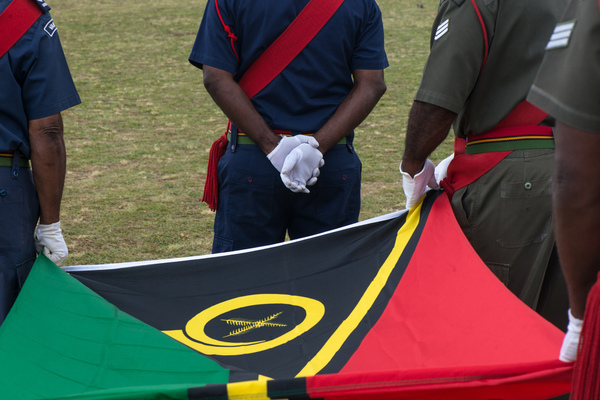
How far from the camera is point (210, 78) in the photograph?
283cm

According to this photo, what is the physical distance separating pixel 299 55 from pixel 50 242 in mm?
1200

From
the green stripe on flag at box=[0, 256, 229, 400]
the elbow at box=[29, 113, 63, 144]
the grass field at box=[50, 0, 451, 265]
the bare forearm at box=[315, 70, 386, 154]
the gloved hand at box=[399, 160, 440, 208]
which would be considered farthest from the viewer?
the grass field at box=[50, 0, 451, 265]

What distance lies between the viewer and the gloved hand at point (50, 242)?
2527 millimetres

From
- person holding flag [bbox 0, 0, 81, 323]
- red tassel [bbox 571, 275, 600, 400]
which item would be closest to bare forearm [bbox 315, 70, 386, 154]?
person holding flag [bbox 0, 0, 81, 323]

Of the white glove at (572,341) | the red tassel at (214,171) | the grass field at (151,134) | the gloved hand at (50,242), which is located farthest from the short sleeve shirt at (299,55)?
the grass field at (151,134)

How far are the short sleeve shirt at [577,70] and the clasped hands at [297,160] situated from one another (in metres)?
1.35

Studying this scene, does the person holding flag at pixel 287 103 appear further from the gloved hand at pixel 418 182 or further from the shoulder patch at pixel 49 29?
the shoulder patch at pixel 49 29

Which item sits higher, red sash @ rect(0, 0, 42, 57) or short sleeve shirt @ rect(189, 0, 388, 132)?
red sash @ rect(0, 0, 42, 57)

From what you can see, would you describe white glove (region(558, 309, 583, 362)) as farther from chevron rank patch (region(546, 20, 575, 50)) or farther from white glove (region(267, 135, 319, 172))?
white glove (region(267, 135, 319, 172))

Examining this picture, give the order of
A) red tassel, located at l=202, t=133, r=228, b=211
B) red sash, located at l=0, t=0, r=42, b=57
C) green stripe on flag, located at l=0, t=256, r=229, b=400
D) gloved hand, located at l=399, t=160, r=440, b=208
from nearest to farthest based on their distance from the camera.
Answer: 1. green stripe on flag, located at l=0, t=256, r=229, b=400
2. red sash, located at l=0, t=0, r=42, b=57
3. gloved hand, located at l=399, t=160, r=440, b=208
4. red tassel, located at l=202, t=133, r=228, b=211

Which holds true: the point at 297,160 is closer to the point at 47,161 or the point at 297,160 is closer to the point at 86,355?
the point at 47,161

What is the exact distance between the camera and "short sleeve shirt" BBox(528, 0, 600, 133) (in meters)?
1.41

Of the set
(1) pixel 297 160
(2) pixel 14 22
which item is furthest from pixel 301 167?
(2) pixel 14 22

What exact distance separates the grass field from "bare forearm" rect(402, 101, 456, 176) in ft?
7.70
